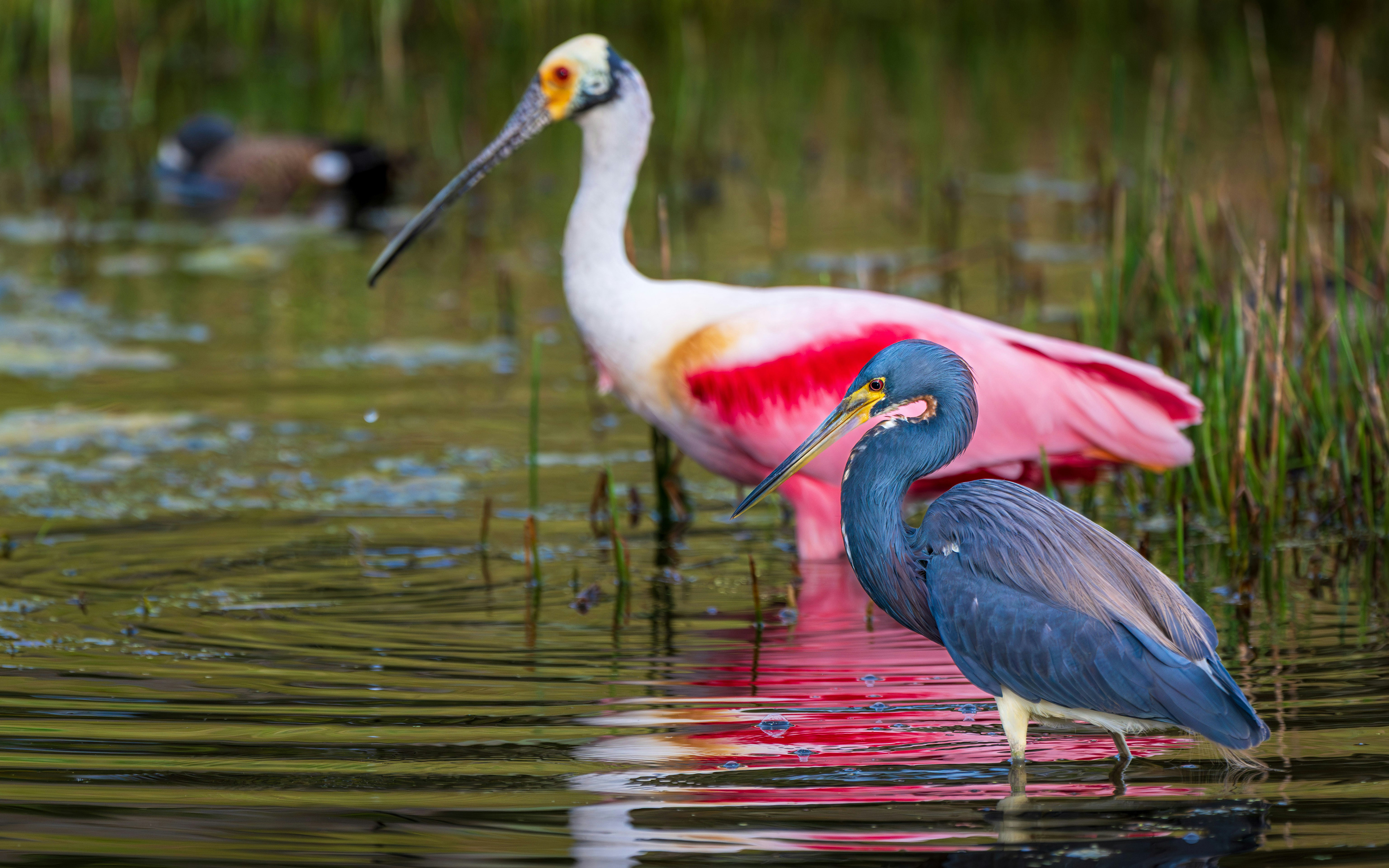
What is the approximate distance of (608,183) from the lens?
18.9 ft

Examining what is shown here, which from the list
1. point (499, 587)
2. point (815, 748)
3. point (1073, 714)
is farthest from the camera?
point (499, 587)

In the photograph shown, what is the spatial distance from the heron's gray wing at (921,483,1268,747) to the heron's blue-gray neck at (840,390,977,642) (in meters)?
0.07

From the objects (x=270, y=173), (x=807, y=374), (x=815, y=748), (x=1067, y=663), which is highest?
(x=270, y=173)

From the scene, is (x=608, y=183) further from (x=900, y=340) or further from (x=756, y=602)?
(x=756, y=602)

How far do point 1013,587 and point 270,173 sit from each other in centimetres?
894

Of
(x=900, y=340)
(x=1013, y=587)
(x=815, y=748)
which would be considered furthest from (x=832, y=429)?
(x=900, y=340)

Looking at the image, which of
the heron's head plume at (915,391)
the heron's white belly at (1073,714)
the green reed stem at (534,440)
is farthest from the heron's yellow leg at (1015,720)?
the green reed stem at (534,440)

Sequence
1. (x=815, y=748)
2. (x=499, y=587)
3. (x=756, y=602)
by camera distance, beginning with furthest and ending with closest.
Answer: (x=499, y=587)
(x=756, y=602)
(x=815, y=748)

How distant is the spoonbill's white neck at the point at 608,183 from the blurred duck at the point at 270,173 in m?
5.50

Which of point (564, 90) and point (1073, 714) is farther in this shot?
point (564, 90)

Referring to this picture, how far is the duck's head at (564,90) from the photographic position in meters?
5.86

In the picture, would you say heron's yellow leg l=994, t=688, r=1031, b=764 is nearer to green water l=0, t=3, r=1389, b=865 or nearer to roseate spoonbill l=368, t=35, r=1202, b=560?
green water l=0, t=3, r=1389, b=865

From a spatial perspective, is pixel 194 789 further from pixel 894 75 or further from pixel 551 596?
pixel 894 75

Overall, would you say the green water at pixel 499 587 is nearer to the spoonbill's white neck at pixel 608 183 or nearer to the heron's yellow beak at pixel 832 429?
the heron's yellow beak at pixel 832 429
